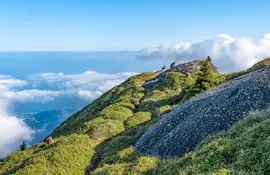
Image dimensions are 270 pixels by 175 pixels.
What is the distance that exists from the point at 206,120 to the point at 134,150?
7818 mm

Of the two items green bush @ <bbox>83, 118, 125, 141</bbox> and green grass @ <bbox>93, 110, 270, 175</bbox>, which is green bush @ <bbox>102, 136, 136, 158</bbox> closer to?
green bush @ <bbox>83, 118, 125, 141</bbox>

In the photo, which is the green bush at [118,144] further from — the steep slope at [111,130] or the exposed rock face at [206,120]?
the exposed rock face at [206,120]

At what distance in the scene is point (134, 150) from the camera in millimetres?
29656

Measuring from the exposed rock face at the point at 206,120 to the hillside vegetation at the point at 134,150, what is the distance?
7.84ft

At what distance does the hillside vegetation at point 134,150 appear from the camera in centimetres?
1503

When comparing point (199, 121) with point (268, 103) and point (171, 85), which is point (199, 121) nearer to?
point (268, 103)

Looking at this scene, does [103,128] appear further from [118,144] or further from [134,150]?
[134,150]

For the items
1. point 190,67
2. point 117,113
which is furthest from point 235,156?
point 190,67

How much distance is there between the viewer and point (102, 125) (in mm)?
43688

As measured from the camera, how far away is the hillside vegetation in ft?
49.3

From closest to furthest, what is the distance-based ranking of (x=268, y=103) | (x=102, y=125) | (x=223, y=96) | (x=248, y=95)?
(x=268, y=103)
(x=248, y=95)
(x=223, y=96)
(x=102, y=125)

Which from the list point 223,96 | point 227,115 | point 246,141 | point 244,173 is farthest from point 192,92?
point 244,173

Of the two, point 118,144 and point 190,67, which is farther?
point 190,67

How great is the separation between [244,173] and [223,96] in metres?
17.7
